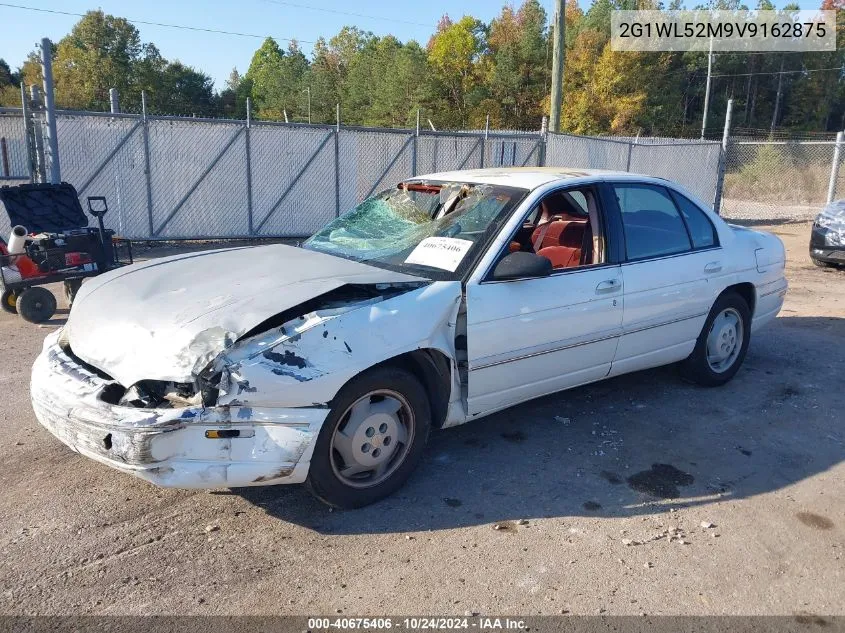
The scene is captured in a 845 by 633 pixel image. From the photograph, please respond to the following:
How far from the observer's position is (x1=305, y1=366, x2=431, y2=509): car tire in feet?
10.6

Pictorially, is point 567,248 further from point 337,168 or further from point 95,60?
point 95,60

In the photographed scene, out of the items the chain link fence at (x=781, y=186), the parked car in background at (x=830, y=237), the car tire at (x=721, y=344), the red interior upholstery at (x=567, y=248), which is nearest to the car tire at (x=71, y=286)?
the red interior upholstery at (x=567, y=248)

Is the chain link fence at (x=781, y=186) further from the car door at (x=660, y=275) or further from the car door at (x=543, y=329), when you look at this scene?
the car door at (x=543, y=329)

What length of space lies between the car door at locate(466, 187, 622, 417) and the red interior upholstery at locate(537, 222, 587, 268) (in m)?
0.17

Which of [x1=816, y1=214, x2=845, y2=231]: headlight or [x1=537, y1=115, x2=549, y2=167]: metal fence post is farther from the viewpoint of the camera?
[x1=537, y1=115, x2=549, y2=167]: metal fence post

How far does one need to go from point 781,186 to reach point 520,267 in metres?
24.4

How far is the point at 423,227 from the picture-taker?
4.26 metres

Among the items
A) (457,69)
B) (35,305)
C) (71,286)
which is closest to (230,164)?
(71,286)

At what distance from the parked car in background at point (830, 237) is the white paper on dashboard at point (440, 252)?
9326 mm

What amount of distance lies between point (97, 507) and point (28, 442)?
41.5 inches

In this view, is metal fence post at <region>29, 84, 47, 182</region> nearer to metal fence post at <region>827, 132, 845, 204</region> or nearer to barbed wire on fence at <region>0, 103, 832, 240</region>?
barbed wire on fence at <region>0, 103, 832, 240</region>

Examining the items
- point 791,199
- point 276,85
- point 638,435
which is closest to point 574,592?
point 638,435

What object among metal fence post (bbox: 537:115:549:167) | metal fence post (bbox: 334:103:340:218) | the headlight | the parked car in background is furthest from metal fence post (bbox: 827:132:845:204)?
metal fence post (bbox: 334:103:340:218)

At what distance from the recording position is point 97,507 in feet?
11.2
